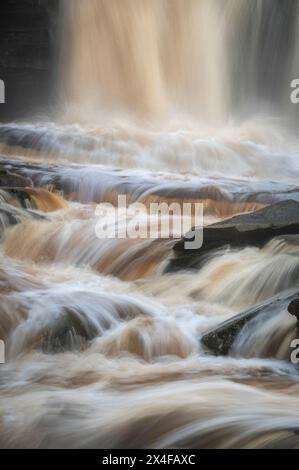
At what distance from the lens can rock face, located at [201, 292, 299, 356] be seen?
4359mm

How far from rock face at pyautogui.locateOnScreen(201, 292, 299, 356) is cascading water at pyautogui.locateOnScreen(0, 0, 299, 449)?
0.05 m

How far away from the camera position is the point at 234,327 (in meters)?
4.39

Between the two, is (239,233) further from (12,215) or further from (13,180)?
(13,180)

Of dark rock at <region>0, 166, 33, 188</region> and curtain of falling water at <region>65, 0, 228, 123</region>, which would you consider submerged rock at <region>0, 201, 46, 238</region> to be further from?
curtain of falling water at <region>65, 0, 228, 123</region>

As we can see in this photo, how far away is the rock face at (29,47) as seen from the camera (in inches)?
316

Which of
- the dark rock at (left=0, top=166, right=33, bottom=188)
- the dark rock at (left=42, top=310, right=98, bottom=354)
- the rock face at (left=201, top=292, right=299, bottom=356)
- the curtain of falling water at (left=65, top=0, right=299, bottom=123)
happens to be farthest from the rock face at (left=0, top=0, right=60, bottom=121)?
the rock face at (left=201, top=292, right=299, bottom=356)

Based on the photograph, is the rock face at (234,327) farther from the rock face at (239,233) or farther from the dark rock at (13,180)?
the dark rock at (13,180)

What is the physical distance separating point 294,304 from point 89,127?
401cm

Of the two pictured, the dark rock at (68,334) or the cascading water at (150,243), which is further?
the dark rock at (68,334)

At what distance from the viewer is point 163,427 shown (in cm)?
352

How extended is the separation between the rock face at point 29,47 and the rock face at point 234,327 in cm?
434

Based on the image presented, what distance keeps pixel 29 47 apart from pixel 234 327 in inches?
199

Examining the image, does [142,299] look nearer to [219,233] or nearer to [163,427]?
[219,233]

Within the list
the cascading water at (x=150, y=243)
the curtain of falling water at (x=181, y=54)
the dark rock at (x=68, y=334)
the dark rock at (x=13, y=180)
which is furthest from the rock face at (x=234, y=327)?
the curtain of falling water at (x=181, y=54)
